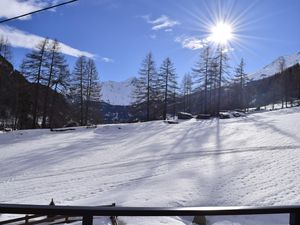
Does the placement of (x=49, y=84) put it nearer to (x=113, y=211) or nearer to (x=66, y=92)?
(x=66, y=92)

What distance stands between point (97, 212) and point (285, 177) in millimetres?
14298

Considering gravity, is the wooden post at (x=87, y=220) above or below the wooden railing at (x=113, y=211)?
below

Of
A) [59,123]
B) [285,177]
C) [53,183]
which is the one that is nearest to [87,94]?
[59,123]

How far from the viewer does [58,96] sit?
4866 centimetres

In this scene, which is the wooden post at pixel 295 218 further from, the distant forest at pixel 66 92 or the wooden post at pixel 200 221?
the distant forest at pixel 66 92

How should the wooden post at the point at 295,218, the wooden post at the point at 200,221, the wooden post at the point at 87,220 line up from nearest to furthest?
1. the wooden post at the point at 87,220
2. the wooden post at the point at 295,218
3. the wooden post at the point at 200,221

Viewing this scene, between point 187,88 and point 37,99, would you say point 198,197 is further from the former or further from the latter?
point 187,88

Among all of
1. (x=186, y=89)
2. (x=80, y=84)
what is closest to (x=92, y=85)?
(x=80, y=84)

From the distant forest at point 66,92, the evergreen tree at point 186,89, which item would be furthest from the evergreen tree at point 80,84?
the evergreen tree at point 186,89

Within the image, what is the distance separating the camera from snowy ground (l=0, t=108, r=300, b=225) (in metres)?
12.9

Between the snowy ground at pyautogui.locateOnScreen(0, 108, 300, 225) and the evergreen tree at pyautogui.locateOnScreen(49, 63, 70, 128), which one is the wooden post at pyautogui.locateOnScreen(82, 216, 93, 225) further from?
the evergreen tree at pyautogui.locateOnScreen(49, 63, 70, 128)

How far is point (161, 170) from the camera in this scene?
18.1 metres

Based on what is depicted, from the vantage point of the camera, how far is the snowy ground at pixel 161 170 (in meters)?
12.9

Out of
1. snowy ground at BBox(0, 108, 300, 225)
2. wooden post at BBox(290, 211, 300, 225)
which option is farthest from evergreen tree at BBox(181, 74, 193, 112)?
wooden post at BBox(290, 211, 300, 225)
